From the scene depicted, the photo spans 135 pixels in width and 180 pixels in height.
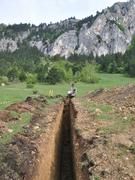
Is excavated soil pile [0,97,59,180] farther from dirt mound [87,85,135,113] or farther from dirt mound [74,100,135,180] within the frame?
dirt mound [87,85,135,113]

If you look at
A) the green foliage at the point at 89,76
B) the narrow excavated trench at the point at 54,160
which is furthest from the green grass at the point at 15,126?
the green foliage at the point at 89,76

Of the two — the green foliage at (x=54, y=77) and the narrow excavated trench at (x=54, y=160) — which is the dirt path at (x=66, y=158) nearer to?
the narrow excavated trench at (x=54, y=160)

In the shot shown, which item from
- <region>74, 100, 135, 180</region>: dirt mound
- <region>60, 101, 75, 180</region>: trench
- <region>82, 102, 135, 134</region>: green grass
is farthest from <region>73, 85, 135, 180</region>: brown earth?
<region>60, 101, 75, 180</region>: trench

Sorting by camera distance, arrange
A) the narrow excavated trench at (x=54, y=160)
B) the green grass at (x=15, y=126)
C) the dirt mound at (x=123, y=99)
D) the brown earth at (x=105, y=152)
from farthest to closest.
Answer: the dirt mound at (x=123, y=99), the green grass at (x=15, y=126), the narrow excavated trench at (x=54, y=160), the brown earth at (x=105, y=152)

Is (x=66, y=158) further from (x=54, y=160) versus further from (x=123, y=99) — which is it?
(x=123, y=99)

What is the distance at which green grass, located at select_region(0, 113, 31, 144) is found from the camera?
19.9m

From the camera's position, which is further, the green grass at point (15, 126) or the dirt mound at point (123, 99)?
the dirt mound at point (123, 99)

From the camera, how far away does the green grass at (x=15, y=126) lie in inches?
785

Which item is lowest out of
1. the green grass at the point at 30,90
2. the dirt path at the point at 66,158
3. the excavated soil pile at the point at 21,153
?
the green grass at the point at 30,90

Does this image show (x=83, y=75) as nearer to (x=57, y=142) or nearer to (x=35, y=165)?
(x=57, y=142)

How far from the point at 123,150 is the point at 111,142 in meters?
1.31

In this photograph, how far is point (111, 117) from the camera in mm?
26609

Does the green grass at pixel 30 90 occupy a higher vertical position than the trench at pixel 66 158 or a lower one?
lower

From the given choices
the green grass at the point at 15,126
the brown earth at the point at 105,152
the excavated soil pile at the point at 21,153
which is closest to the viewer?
the brown earth at the point at 105,152
